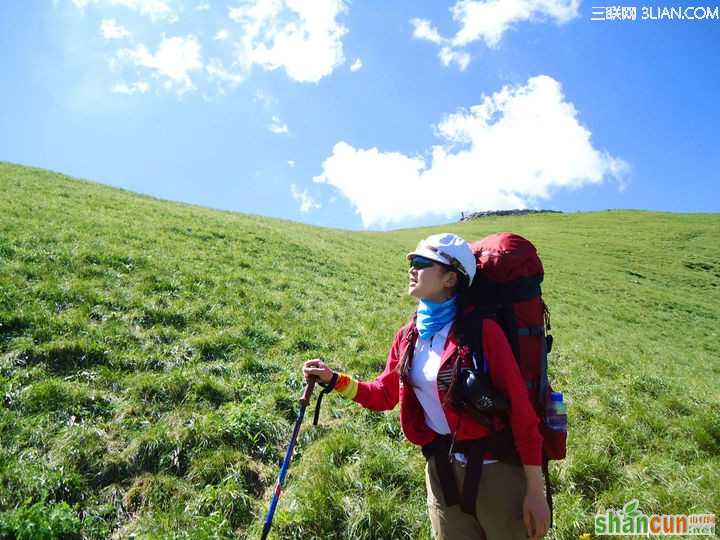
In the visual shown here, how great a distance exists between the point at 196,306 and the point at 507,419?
858 cm

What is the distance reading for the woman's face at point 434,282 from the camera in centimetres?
322

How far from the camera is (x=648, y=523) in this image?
4852mm

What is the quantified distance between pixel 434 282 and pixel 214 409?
477cm

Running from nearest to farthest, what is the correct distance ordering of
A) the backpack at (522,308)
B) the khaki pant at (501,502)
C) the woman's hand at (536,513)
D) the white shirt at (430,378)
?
the woman's hand at (536,513) → the khaki pant at (501,502) → the backpack at (522,308) → the white shirt at (430,378)

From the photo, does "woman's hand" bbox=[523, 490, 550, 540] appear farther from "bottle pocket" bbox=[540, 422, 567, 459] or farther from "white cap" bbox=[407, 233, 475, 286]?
"white cap" bbox=[407, 233, 475, 286]

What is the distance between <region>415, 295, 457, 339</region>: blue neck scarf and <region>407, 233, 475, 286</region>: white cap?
0.23 meters

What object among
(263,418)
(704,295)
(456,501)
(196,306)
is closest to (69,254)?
(196,306)

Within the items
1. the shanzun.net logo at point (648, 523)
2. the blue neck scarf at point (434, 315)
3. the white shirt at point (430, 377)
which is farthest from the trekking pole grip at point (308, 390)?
the shanzun.net logo at point (648, 523)

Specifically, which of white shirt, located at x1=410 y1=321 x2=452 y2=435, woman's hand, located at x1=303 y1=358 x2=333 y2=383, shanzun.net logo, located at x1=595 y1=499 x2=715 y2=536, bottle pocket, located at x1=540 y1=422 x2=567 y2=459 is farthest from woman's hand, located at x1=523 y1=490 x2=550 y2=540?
shanzun.net logo, located at x1=595 y1=499 x2=715 y2=536

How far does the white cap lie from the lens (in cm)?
314

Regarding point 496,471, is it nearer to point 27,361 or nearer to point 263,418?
point 263,418

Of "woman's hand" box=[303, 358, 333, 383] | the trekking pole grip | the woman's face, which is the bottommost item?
the trekking pole grip

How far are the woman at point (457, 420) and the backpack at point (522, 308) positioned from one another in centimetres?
Answer: 17

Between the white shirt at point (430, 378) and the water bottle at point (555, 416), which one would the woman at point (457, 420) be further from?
the water bottle at point (555, 416)
